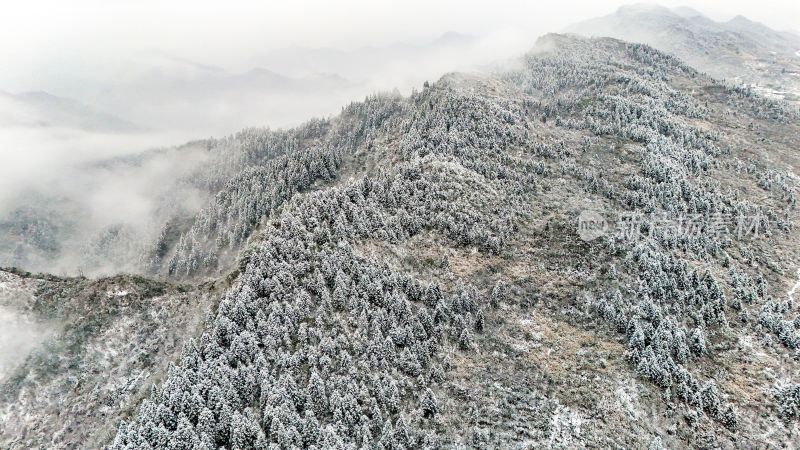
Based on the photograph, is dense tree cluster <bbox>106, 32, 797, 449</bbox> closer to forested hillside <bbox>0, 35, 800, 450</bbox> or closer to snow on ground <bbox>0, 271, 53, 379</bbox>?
forested hillside <bbox>0, 35, 800, 450</bbox>

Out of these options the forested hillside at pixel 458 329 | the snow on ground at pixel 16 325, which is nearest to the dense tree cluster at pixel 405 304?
the forested hillside at pixel 458 329

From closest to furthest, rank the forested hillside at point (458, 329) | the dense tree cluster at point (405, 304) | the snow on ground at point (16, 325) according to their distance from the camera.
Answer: the dense tree cluster at point (405, 304)
the forested hillside at point (458, 329)
the snow on ground at point (16, 325)

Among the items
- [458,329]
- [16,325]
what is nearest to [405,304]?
[458,329]

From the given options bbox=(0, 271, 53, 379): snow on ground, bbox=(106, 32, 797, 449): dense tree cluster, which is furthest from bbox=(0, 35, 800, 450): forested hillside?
bbox=(0, 271, 53, 379): snow on ground

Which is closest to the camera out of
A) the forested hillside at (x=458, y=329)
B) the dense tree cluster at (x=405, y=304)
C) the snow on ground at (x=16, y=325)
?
the dense tree cluster at (x=405, y=304)

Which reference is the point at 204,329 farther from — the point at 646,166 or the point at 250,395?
the point at 646,166

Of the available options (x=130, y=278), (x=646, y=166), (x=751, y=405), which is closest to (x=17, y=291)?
(x=130, y=278)

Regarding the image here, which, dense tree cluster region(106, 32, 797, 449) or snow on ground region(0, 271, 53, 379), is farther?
snow on ground region(0, 271, 53, 379)

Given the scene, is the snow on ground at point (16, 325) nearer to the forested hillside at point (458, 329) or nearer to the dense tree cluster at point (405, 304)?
the forested hillside at point (458, 329)
